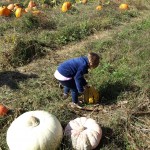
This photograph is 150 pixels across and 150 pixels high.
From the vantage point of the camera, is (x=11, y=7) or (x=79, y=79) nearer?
(x=79, y=79)

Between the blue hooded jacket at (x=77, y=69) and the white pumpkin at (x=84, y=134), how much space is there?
0.82 metres

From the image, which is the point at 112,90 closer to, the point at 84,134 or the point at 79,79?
the point at 79,79

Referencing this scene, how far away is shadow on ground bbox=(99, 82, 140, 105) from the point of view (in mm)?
6471

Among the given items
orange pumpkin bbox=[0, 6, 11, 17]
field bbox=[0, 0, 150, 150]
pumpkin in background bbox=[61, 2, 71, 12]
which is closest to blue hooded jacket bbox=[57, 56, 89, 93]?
field bbox=[0, 0, 150, 150]

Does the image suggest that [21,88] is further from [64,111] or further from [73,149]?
[73,149]

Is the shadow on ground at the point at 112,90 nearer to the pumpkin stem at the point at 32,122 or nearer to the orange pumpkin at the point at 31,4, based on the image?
the pumpkin stem at the point at 32,122

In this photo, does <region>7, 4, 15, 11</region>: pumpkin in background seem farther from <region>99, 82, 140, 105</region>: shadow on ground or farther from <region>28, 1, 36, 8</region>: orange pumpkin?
<region>99, 82, 140, 105</region>: shadow on ground

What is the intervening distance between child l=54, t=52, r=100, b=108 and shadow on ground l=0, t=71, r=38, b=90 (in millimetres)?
1245

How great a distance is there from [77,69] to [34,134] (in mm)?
1566

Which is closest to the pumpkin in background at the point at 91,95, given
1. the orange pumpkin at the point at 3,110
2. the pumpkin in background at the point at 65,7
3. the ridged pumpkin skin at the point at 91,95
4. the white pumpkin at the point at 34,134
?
the ridged pumpkin skin at the point at 91,95

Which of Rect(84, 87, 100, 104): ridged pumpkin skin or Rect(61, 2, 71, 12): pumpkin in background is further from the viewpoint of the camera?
Rect(61, 2, 71, 12): pumpkin in background

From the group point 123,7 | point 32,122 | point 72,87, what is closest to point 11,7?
point 123,7

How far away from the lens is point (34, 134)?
4.95m

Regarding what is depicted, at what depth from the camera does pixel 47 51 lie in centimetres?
830
